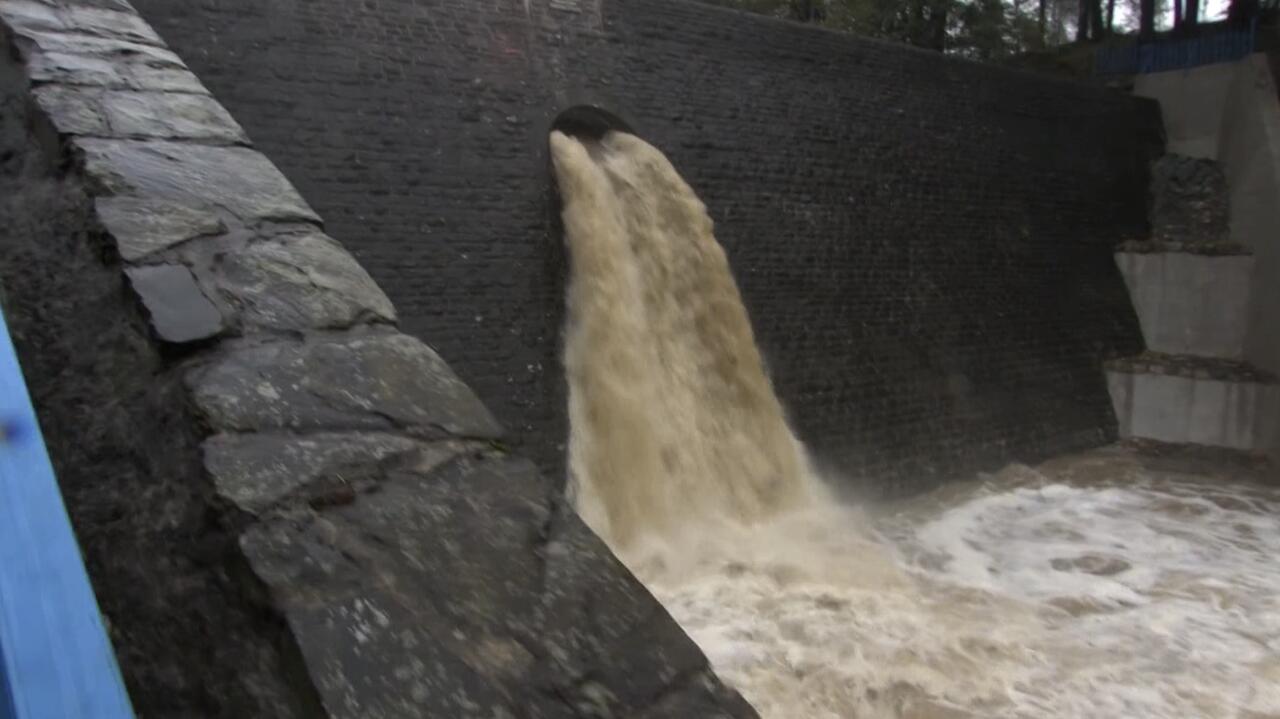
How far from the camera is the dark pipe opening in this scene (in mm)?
5148

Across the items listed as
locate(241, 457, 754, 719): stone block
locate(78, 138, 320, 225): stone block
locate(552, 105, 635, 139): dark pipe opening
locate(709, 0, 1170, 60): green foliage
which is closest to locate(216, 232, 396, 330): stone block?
locate(78, 138, 320, 225): stone block

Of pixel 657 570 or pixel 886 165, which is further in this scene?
pixel 886 165

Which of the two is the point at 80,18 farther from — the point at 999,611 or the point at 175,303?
the point at 999,611

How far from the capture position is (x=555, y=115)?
16.6 feet

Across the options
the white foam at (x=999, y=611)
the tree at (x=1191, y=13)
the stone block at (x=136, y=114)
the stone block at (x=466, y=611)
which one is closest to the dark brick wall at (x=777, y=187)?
the white foam at (x=999, y=611)

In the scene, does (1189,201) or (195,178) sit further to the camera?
(1189,201)

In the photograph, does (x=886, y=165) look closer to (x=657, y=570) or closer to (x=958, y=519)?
(x=958, y=519)

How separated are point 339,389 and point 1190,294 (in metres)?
7.87

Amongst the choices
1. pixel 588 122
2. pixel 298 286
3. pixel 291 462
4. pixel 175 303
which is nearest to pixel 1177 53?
pixel 588 122

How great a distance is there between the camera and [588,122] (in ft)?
17.3

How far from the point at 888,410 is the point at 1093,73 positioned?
537 cm

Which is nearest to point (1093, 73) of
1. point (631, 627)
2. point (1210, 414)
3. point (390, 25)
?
point (1210, 414)

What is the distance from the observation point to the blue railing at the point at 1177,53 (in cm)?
886

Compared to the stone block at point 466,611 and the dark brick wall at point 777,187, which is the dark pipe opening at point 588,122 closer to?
the dark brick wall at point 777,187
